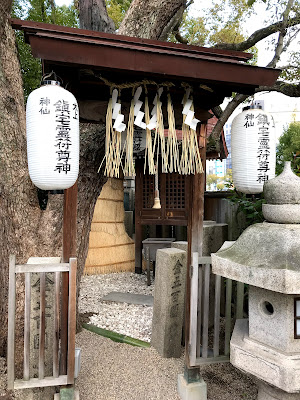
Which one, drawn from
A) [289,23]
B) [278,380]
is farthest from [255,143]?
[289,23]

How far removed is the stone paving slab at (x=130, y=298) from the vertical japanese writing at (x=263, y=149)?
373 cm

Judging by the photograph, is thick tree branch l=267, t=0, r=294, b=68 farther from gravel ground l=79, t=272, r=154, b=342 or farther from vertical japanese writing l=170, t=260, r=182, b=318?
gravel ground l=79, t=272, r=154, b=342

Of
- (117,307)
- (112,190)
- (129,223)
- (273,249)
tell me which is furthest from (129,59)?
(129,223)

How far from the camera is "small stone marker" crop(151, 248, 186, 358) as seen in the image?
13.3 feet

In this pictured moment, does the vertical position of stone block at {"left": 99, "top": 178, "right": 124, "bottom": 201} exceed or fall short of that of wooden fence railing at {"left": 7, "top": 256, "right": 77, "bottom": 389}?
it exceeds it

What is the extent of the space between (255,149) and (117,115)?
4.38 ft

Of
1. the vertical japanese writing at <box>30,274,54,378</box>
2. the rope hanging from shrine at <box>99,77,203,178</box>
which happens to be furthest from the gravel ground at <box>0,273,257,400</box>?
the rope hanging from shrine at <box>99,77,203,178</box>

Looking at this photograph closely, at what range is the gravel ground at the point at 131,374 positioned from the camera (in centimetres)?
337

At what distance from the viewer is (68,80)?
111 inches

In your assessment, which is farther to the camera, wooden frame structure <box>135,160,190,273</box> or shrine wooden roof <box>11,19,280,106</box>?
wooden frame structure <box>135,160,190,273</box>

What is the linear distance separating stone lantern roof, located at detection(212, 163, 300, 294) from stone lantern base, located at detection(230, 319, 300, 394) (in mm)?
592

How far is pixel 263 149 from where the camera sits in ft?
10.0

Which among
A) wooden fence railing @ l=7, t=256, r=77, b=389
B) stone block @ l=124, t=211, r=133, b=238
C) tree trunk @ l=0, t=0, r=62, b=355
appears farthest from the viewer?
stone block @ l=124, t=211, r=133, b=238

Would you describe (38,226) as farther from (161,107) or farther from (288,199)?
(288,199)
